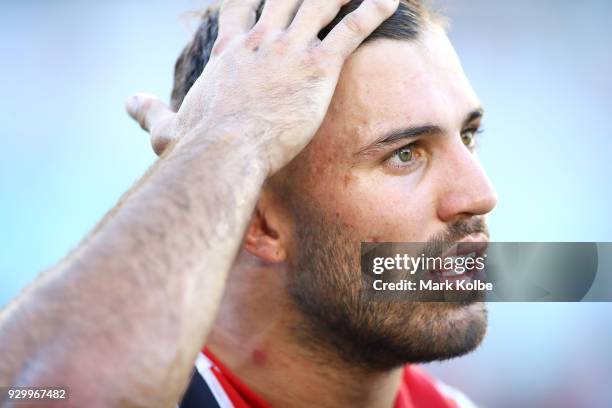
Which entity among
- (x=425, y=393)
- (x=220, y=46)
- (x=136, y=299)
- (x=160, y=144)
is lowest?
(x=425, y=393)

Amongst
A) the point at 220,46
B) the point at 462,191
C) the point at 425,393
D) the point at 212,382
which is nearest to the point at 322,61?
the point at 220,46

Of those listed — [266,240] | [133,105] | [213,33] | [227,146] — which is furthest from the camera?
[213,33]

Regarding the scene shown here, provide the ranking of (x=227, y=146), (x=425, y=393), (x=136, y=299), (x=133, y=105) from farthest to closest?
(x=425, y=393), (x=133, y=105), (x=227, y=146), (x=136, y=299)

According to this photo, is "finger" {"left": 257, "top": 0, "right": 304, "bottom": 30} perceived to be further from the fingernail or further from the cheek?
the fingernail

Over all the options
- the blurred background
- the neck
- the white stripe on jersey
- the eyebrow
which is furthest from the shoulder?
the blurred background

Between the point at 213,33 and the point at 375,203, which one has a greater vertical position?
the point at 213,33

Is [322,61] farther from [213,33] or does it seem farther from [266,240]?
[213,33]

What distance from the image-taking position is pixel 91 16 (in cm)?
711

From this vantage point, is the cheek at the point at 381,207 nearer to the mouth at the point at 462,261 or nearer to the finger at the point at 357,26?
the mouth at the point at 462,261

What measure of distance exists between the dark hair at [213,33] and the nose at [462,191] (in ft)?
1.47

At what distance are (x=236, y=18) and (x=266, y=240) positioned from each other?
2.22ft

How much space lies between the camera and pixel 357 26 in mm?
1971

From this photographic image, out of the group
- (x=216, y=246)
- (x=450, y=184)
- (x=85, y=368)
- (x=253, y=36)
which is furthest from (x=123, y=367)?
(x=450, y=184)

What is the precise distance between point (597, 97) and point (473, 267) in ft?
17.8
